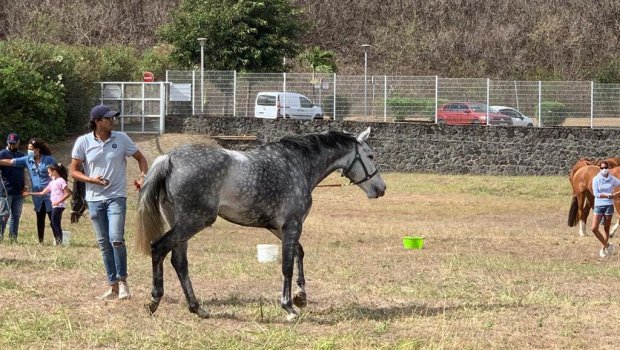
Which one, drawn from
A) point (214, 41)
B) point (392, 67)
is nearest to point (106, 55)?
point (214, 41)

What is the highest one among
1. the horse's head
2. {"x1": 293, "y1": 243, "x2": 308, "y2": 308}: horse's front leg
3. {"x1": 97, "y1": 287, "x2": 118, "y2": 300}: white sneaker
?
the horse's head

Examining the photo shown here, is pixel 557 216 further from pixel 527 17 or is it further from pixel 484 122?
pixel 527 17

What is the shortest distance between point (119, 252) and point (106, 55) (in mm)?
34354

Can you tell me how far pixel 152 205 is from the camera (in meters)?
10.2

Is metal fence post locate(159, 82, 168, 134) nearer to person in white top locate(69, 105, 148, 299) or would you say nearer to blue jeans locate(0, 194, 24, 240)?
blue jeans locate(0, 194, 24, 240)

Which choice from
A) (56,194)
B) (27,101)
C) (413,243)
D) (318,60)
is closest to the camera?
(56,194)

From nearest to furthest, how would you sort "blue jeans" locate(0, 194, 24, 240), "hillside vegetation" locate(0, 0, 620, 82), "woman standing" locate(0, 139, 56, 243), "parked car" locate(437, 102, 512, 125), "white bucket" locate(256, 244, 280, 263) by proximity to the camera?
"white bucket" locate(256, 244, 280, 263) < "blue jeans" locate(0, 194, 24, 240) < "woman standing" locate(0, 139, 56, 243) < "parked car" locate(437, 102, 512, 125) < "hillside vegetation" locate(0, 0, 620, 82)

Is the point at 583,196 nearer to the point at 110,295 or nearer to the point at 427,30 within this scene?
the point at 110,295

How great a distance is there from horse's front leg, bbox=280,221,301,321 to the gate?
2879 cm

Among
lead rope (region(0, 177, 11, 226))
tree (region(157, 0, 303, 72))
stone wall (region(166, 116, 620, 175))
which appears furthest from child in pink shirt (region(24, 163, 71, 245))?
tree (region(157, 0, 303, 72))

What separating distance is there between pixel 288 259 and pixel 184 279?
101cm

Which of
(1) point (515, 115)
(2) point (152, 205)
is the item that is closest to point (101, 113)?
(2) point (152, 205)

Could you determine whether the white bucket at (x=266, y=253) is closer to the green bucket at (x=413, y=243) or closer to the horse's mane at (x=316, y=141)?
the green bucket at (x=413, y=243)

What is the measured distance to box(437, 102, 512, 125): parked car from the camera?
38344 mm
